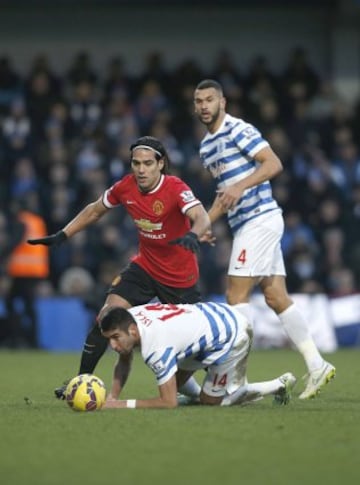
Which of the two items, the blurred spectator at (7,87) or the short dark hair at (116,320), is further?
the blurred spectator at (7,87)

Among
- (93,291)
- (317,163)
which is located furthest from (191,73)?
(93,291)

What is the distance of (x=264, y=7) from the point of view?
22.5 m

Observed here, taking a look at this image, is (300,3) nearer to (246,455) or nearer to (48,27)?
(48,27)

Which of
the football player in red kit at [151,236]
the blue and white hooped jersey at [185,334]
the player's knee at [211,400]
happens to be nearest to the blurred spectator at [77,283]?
the football player in red kit at [151,236]

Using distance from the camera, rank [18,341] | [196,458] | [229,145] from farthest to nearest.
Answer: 1. [18,341]
2. [229,145]
3. [196,458]

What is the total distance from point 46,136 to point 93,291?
299 cm

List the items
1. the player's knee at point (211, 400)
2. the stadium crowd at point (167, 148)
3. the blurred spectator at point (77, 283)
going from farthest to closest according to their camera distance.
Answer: the stadium crowd at point (167, 148)
the blurred spectator at point (77, 283)
the player's knee at point (211, 400)

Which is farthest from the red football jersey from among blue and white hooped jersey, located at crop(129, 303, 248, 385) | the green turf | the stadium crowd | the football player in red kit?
the stadium crowd

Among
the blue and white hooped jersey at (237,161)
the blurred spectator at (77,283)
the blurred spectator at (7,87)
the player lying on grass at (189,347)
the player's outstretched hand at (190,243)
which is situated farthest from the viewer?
the blurred spectator at (7,87)

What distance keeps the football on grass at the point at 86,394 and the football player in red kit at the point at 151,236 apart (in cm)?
43

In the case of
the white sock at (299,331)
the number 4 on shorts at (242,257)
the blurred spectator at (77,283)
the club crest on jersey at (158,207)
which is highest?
the club crest on jersey at (158,207)

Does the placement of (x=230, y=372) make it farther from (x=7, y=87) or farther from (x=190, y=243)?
(x=7, y=87)

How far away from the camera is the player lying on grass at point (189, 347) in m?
7.81

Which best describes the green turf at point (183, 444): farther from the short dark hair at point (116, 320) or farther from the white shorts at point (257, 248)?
the white shorts at point (257, 248)
